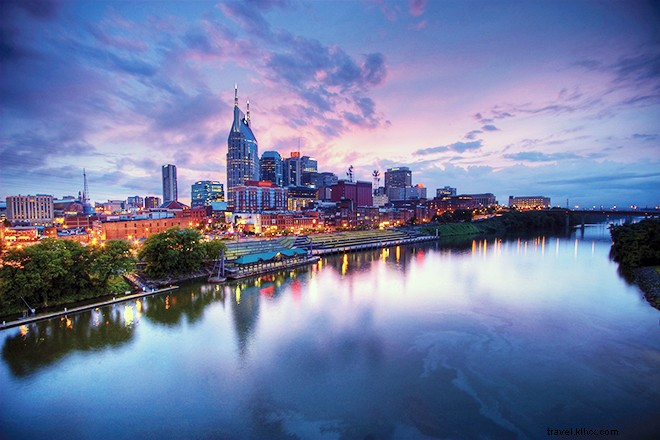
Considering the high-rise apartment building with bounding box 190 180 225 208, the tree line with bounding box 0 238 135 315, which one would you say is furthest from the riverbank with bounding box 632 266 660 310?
the high-rise apartment building with bounding box 190 180 225 208

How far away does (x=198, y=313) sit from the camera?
22766mm

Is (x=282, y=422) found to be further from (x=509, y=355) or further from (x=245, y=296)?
(x=245, y=296)

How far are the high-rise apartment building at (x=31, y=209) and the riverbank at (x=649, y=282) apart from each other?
105724 mm

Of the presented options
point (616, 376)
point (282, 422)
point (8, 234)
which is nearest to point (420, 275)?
point (616, 376)

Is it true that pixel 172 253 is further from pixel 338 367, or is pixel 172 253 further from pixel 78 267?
pixel 338 367

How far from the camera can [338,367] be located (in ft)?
49.2

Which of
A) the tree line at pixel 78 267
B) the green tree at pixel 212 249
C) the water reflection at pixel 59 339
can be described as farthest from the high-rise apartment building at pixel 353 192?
the water reflection at pixel 59 339

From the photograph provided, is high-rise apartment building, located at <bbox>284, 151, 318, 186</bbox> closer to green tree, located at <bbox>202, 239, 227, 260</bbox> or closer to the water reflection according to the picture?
green tree, located at <bbox>202, 239, 227, 260</bbox>

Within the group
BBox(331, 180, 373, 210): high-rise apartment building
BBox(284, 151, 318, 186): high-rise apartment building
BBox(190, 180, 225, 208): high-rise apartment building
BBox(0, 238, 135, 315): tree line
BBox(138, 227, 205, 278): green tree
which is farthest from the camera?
BBox(284, 151, 318, 186): high-rise apartment building

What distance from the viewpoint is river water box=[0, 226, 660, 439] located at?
11.4 m

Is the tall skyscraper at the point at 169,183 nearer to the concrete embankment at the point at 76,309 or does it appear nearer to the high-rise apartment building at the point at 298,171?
the high-rise apartment building at the point at 298,171

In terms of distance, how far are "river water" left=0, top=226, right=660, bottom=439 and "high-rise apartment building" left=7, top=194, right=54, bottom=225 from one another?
82473 mm

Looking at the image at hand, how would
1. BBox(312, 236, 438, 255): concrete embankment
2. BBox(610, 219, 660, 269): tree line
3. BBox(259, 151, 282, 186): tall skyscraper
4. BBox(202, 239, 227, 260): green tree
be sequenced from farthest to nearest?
1. BBox(259, 151, 282, 186): tall skyscraper
2. BBox(312, 236, 438, 255): concrete embankment
3. BBox(610, 219, 660, 269): tree line
4. BBox(202, 239, 227, 260): green tree

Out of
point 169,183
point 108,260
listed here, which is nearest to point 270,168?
point 169,183
